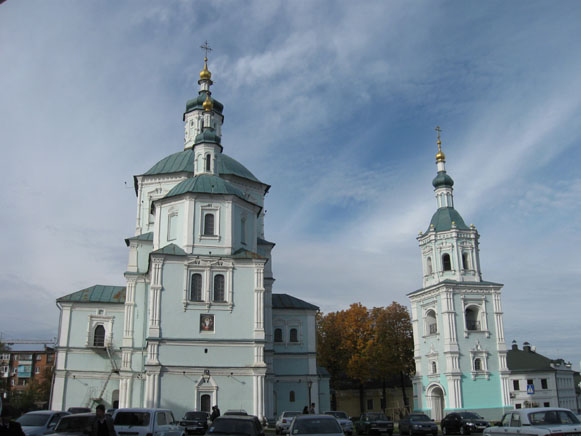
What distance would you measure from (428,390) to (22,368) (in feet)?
192

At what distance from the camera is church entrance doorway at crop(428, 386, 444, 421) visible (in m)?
44.7

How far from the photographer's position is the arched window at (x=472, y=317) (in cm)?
4525

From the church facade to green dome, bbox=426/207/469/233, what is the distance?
1425 centimetres

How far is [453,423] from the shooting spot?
2775cm

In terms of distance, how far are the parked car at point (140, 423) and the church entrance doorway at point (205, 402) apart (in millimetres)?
17676

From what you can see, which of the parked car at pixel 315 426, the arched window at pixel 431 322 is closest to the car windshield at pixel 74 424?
the parked car at pixel 315 426

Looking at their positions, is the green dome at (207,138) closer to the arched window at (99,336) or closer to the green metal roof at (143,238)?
the green metal roof at (143,238)

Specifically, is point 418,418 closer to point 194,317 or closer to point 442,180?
point 194,317

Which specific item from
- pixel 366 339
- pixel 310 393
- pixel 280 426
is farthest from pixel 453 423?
pixel 366 339

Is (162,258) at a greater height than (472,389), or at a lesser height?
greater

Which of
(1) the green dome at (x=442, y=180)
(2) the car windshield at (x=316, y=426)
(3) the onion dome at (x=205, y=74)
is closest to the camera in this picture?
(2) the car windshield at (x=316, y=426)

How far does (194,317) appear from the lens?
1293 inches

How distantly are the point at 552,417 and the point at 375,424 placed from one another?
1439cm

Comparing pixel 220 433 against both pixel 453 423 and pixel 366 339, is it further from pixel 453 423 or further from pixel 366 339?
pixel 366 339
